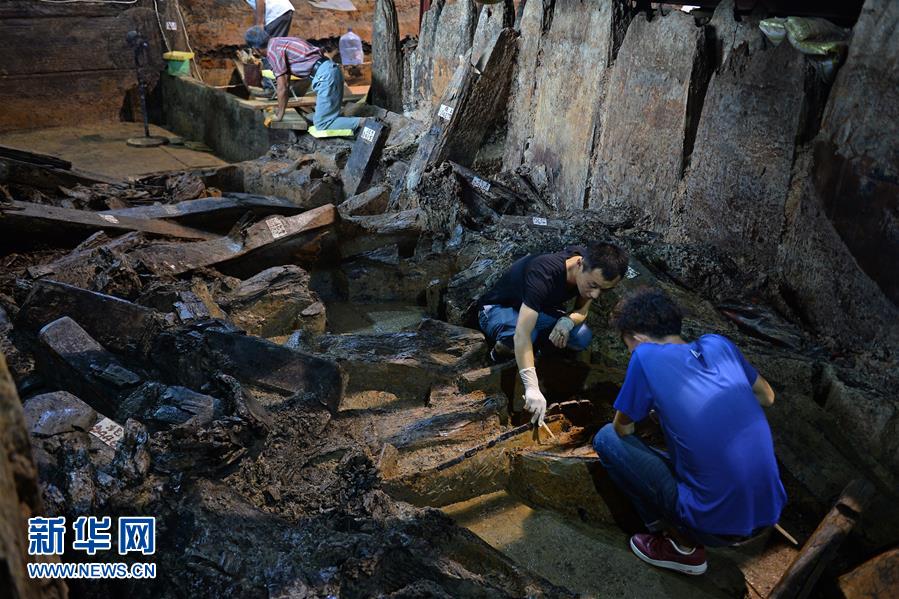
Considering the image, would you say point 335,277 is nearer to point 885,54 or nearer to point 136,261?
point 136,261

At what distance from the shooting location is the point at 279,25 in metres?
10.2

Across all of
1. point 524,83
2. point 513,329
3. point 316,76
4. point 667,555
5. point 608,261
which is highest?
point 524,83

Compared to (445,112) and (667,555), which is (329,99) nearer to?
(445,112)

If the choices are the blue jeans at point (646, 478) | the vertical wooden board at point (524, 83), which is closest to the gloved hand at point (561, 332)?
the blue jeans at point (646, 478)

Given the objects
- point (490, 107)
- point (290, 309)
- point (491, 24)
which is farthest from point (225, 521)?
point (491, 24)

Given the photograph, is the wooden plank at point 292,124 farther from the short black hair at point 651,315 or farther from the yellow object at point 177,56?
the short black hair at point 651,315

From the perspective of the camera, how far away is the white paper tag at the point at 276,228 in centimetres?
564

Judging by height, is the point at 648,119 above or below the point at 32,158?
above

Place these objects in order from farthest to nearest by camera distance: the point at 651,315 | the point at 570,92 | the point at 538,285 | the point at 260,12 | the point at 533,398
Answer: the point at 260,12 → the point at 570,92 → the point at 538,285 → the point at 533,398 → the point at 651,315

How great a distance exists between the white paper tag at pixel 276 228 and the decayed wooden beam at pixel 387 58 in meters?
3.68

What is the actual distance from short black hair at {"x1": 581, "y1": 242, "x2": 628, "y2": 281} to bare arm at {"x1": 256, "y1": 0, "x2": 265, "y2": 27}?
7.88m

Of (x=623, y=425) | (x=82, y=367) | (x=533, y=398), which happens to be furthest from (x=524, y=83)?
(x=82, y=367)

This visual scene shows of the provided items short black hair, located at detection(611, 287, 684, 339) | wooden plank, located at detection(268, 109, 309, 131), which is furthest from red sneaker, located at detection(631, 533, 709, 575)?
wooden plank, located at detection(268, 109, 309, 131)

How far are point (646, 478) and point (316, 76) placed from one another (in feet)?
21.8
